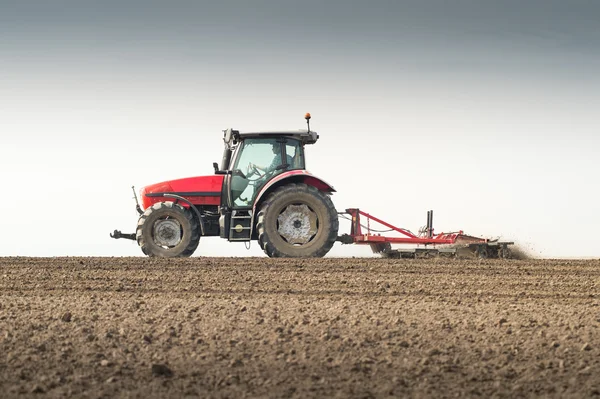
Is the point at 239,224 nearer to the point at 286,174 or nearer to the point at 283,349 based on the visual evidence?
the point at 286,174

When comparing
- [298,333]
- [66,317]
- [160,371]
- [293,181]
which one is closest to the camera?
[160,371]

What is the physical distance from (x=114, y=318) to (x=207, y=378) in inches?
98.0

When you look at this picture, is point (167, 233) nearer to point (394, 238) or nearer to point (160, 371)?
point (394, 238)

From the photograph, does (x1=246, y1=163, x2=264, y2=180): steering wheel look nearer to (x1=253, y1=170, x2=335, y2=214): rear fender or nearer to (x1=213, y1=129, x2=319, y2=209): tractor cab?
(x1=213, y1=129, x2=319, y2=209): tractor cab

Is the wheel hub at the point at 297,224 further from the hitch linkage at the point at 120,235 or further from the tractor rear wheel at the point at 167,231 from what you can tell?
the hitch linkage at the point at 120,235

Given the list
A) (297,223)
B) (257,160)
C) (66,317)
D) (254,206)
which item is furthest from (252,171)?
(66,317)

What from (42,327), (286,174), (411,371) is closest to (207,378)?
(411,371)

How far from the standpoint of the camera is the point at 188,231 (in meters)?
13.6

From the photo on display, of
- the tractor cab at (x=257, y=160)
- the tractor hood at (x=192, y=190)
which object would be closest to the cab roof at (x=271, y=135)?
the tractor cab at (x=257, y=160)

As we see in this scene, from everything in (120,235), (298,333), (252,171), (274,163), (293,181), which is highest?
(274,163)

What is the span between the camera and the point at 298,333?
22.9ft

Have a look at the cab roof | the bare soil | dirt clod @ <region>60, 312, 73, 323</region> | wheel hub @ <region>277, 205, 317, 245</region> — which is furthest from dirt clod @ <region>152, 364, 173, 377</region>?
the cab roof

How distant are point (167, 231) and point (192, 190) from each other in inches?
33.8

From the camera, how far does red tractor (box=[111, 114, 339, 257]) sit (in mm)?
13102
